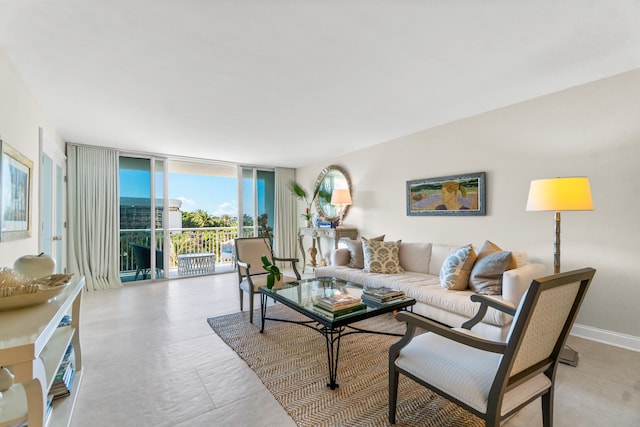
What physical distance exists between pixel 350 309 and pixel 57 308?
64.6 inches

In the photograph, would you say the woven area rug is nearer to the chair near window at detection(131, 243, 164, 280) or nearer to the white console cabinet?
the white console cabinet

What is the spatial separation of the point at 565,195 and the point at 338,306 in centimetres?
195

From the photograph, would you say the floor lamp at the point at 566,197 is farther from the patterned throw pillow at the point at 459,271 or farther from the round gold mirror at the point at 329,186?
the round gold mirror at the point at 329,186

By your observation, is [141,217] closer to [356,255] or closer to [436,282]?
[356,255]

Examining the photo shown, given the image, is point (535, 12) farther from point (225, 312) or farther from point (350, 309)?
point (225, 312)

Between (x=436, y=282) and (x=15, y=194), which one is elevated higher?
(x=15, y=194)

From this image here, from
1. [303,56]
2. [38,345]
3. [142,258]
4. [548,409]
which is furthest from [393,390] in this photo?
[142,258]

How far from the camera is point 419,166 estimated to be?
400 cm

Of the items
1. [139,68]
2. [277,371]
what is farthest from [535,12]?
[277,371]

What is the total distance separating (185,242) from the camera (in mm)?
6176

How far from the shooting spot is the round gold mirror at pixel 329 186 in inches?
209

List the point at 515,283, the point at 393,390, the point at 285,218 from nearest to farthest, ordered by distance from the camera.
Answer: the point at 393,390
the point at 515,283
the point at 285,218

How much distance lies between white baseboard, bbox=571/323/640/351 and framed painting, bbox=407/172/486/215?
1382 millimetres

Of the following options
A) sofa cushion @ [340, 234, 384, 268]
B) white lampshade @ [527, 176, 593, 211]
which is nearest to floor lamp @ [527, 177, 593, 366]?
white lampshade @ [527, 176, 593, 211]
